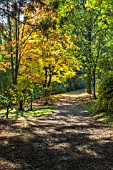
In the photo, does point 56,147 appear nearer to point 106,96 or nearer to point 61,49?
point 106,96

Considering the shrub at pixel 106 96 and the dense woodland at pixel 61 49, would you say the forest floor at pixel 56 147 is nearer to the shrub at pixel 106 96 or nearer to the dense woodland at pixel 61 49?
the shrub at pixel 106 96

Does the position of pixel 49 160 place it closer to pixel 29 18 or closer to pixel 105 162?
pixel 105 162

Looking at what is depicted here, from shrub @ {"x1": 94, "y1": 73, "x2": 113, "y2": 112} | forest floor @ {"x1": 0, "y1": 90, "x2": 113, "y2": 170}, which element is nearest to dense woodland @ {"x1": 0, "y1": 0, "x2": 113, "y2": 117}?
shrub @ {"x1": 94, "y1": 73, "x2": 113, "y2": 112}

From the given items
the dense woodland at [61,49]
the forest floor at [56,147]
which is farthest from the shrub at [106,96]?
the forest floor at [56,147]

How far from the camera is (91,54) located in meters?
23.4

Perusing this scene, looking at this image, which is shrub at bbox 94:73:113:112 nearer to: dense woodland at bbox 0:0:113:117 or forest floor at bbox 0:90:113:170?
dense woodland at bbox 0:0:113:117

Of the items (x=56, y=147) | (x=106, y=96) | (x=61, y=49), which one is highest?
(x=61, y=49)

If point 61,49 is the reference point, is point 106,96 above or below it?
below

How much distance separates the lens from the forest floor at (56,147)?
5168 mm

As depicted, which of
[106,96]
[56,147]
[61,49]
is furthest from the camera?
[61,49]

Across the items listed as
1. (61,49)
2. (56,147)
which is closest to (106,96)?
(56,147)

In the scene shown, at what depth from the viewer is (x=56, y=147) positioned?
6.47 metres

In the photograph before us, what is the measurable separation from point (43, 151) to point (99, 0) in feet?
35.7

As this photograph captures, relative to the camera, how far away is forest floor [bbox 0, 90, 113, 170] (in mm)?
5168
